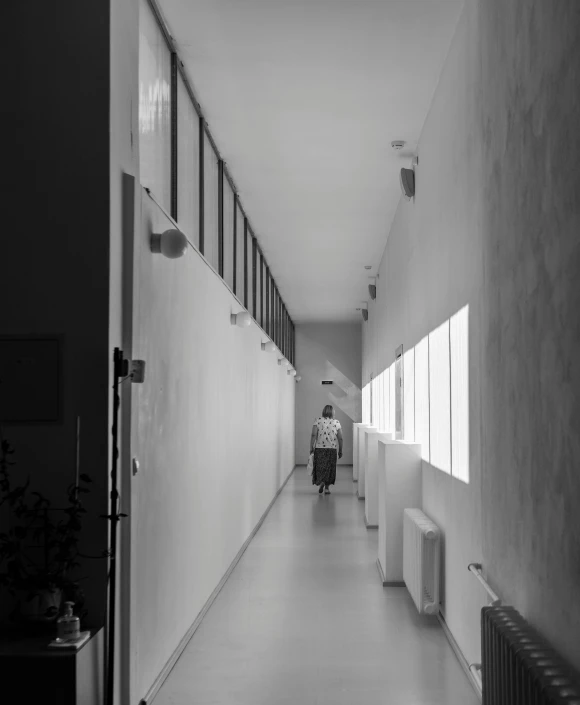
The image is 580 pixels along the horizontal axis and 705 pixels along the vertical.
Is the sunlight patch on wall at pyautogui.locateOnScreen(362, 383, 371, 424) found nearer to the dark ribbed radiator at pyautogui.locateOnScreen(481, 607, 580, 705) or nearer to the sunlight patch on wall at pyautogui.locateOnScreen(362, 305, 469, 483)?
the sunlight patch on wall at pyautogui.locateOnScreen(362, 305, 469, 483)

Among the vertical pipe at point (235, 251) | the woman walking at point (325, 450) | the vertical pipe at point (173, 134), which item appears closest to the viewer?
the vertical pipe at point (173, 134)

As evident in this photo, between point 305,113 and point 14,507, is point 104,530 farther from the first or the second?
point 305,113

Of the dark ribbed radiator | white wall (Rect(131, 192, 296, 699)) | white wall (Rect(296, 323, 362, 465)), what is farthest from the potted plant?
white wall (Rect(296, 323, 362, 465))

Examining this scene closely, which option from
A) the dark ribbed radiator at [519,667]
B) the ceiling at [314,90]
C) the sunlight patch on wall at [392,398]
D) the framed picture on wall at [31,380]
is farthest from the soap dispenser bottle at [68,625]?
the sunlight patch on wall at [392,398]

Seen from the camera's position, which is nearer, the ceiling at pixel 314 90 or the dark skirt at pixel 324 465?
the ceiling at pixel 314 90

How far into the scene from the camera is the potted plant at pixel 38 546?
3.05 metres

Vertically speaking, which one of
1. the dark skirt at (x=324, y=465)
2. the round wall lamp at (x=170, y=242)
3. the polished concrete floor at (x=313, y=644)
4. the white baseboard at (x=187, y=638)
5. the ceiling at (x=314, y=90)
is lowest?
the polished concrete floor at (x=313, y=644)

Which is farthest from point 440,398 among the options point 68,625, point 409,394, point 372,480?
point 372,480

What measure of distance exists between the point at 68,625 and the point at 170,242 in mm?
1911

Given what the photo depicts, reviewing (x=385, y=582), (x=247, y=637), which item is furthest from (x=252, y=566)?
(x=247, y=637)

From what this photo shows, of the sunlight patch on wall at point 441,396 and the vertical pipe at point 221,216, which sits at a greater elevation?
the vertical pipe at point 221,216

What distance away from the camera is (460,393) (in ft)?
15.5

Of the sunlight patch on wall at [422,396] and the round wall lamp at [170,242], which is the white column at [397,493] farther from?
the round wall lamp at [170,242]

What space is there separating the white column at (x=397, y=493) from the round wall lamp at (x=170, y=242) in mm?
3365
